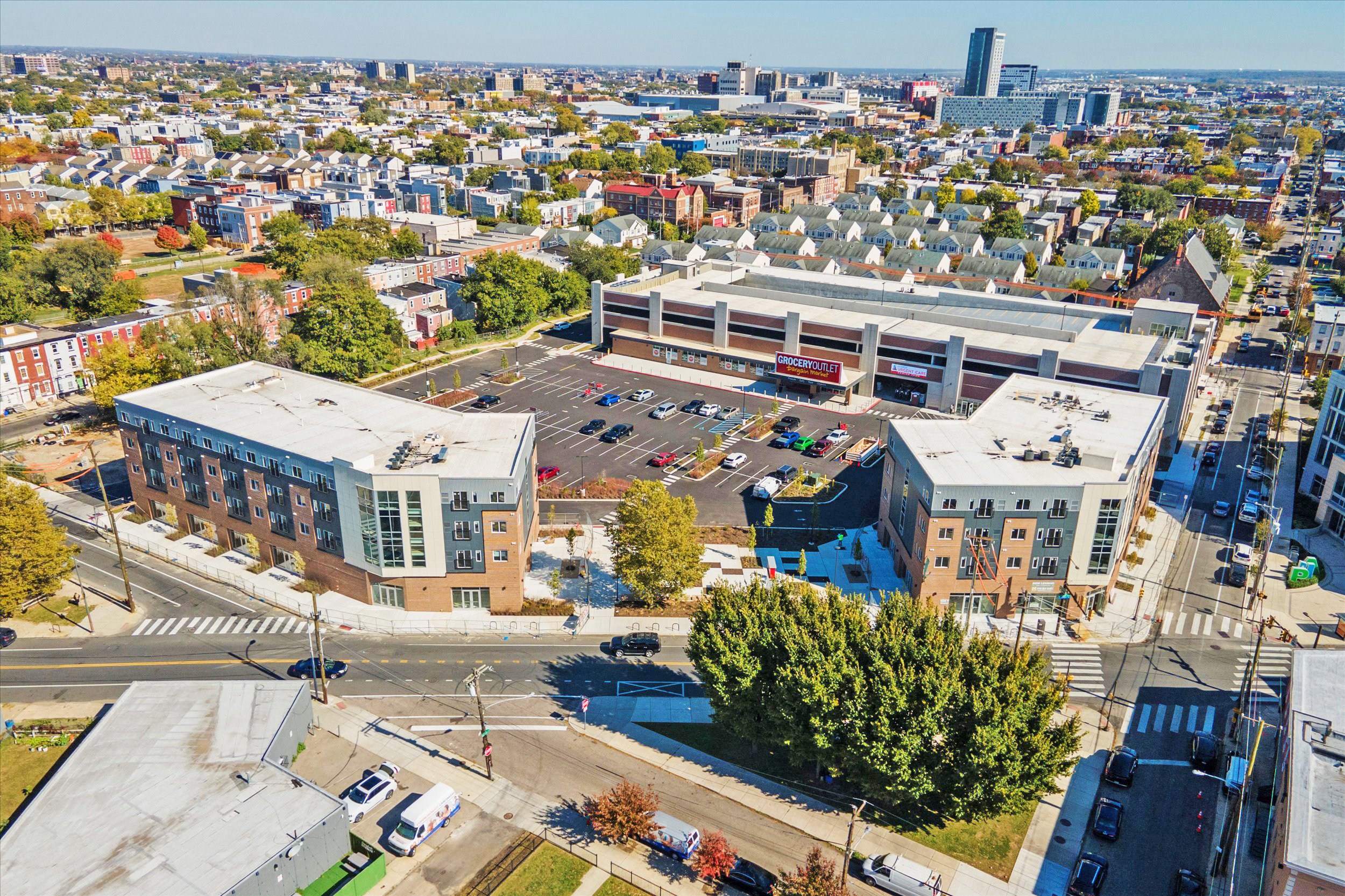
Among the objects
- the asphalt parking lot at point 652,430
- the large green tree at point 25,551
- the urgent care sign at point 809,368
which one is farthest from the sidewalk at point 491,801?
the urgent care sign at point 809,368

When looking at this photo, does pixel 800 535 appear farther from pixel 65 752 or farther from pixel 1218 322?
pixel 1218 322

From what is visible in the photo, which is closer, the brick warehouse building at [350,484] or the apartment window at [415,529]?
the apartment window at [415,529]

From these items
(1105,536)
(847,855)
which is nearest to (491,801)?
(847,855)

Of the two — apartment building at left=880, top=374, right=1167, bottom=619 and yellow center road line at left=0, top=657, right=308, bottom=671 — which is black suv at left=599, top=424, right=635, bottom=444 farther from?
yellow center road line at left=0, top=657, right=308, bottom=671

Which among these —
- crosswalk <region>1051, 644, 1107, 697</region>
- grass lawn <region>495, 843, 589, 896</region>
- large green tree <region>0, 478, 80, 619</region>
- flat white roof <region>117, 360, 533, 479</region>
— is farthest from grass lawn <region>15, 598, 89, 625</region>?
crosswalk <region>1051, 644, 1107, 697</region>

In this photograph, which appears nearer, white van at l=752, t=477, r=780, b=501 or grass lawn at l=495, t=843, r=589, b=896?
grass lawn at l=495, t=843, r=589, b=896

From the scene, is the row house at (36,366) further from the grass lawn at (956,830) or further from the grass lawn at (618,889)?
Result: the grass lawn at (618,889)
